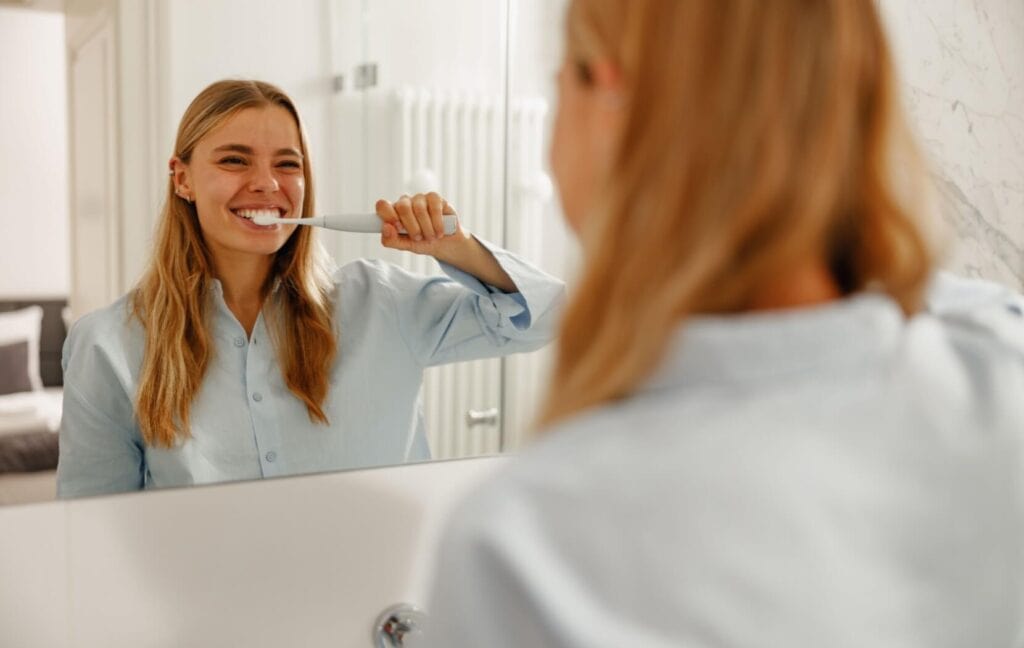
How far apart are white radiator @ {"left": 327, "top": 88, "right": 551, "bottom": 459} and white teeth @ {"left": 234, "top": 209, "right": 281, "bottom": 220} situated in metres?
0.06

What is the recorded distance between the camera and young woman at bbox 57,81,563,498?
3.37 ft

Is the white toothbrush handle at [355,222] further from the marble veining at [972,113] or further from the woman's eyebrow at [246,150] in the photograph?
the marble veining at [972,113]

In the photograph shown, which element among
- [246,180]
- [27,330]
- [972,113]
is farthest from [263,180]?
[972,113]

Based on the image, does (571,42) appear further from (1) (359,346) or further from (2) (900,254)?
(1) (359,346)

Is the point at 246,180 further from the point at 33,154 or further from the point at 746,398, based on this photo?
the point at 746,398

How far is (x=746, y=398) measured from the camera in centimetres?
52

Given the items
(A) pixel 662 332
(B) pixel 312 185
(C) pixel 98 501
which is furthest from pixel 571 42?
(C) pixel 98 501

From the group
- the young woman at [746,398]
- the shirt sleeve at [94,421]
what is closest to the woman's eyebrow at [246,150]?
the shirt sleeve at [94,421]

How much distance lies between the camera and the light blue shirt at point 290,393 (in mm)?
1019

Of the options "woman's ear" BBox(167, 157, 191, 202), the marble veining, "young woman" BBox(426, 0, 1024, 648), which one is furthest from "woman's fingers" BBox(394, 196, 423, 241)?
the marble veining

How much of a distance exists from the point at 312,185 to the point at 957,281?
2.11 ft

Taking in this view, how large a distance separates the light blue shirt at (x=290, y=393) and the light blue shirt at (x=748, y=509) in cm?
60

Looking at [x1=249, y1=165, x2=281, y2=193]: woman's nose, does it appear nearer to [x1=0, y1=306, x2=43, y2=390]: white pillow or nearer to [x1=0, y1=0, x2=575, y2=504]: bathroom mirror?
[x1=0, y1=0, x2=575, y2=504]: bathroom mirror

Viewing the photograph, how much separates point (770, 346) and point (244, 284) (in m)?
0.70
